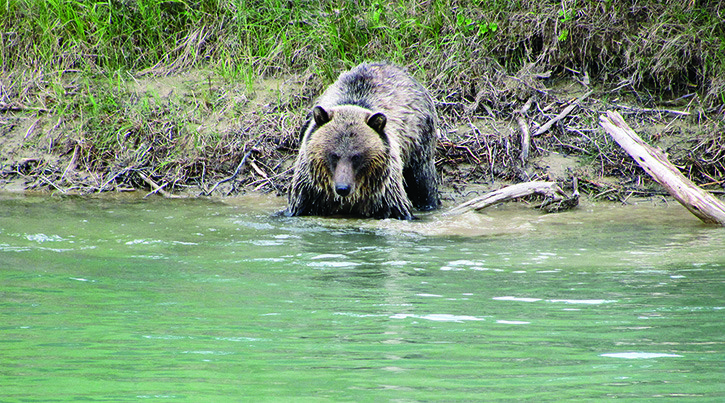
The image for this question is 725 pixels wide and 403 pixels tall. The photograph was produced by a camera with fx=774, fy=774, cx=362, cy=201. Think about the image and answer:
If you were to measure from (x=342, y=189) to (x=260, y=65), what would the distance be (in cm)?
406

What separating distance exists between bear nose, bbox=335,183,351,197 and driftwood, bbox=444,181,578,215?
1.16 meters

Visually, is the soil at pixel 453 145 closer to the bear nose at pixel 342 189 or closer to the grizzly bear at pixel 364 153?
the grizzly bear at pixel 364 153

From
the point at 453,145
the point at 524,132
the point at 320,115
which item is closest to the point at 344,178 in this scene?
the point at 320,115

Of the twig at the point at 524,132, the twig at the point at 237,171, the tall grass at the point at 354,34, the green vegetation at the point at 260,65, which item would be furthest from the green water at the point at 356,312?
the tall grass at the point at 354,34

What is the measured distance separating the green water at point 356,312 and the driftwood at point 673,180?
17 centimetres

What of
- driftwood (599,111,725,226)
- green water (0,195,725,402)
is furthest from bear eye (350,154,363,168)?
driftwood (599,111,725,226)

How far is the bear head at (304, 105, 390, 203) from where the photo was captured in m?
7.07

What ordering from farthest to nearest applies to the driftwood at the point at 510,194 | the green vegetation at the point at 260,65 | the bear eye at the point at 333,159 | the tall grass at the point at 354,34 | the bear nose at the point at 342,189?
1. the tall grass at the point at 354,34
2. the green vegetation at the point at 260,65
3. the driftwood at the point at 510,194
4. the bear eye at the point at 333,159
5. the bear nose at the point at 342,189

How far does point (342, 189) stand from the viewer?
666 cm

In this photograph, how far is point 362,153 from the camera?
711 centimetres

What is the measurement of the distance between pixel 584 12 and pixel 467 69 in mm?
1619

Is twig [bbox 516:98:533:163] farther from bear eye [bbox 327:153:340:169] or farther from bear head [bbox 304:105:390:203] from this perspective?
bear eye [bbox 327:153:340:169]

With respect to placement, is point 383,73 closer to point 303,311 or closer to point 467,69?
point 467,69

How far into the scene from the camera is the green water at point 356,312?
2418mm
